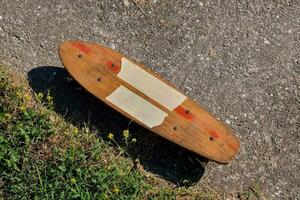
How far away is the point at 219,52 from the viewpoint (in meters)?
4.84

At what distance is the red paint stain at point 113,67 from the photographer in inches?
174

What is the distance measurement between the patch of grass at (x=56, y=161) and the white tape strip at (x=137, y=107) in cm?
17

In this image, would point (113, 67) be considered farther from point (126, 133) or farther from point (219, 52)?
point (219, 52)

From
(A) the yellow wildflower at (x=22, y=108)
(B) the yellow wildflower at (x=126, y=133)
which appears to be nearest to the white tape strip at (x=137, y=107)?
(B) the yellow wildflower at (x=126, y=133)

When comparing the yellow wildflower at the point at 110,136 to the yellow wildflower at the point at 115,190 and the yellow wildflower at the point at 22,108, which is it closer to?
the yellow wildflower at the point at 115,190

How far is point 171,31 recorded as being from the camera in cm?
488

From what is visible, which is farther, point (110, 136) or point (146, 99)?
point (146, 99)

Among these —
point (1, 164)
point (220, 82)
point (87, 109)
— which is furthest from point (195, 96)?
point (1, 164)

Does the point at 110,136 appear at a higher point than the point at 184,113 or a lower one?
lower

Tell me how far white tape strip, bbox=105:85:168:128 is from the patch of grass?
0.17 metres

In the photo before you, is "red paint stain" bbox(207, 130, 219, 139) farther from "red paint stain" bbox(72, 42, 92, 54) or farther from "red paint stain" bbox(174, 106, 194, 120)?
"red paint stain" bbox(72, 42, 92, 54)

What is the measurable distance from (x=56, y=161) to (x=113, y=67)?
0.81 metres

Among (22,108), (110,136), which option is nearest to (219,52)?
(110,136)

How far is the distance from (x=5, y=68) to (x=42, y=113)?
20.5 inches
